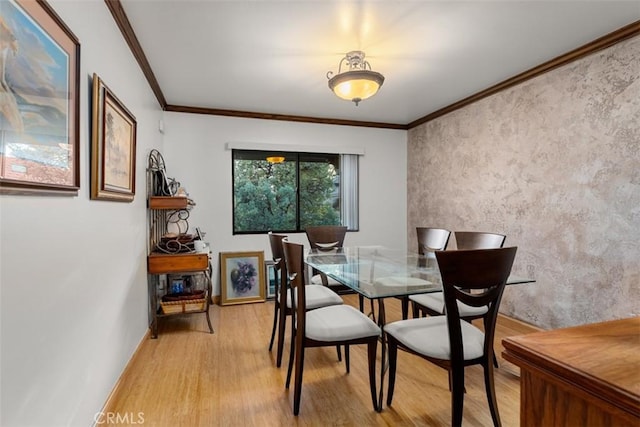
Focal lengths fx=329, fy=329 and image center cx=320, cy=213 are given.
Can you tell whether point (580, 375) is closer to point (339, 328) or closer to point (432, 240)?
point (339, 328)

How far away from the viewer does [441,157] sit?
13.8 ft

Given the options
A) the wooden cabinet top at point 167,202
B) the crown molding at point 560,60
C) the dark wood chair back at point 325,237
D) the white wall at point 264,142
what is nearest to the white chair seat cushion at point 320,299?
the dark wood chair back at point 325,237

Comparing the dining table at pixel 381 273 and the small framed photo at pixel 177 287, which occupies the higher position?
the dining table at pixel 381 273

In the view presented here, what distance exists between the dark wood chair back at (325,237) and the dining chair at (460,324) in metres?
1.76

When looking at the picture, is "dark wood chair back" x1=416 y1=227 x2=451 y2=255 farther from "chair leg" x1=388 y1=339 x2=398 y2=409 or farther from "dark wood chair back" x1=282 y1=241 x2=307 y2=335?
"dark wood chair back" x1=282 y1=241 x2=307 y2=335

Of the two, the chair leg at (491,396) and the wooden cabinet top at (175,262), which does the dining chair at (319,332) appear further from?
the wooden cabinet top at (175,262)

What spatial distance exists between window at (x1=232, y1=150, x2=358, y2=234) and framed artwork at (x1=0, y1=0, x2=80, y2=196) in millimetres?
2810

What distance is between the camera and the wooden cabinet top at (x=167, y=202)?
115 inches

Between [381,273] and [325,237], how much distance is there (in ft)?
4.31

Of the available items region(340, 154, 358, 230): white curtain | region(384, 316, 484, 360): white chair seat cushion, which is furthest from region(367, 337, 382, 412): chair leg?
region(340, 154, 358, 230): white curtain

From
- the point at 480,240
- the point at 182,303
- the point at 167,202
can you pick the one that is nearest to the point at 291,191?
the point at 167,202

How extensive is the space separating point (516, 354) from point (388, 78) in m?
3.03

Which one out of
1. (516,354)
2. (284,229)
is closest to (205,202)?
(284,229)

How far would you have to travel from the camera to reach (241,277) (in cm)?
402
